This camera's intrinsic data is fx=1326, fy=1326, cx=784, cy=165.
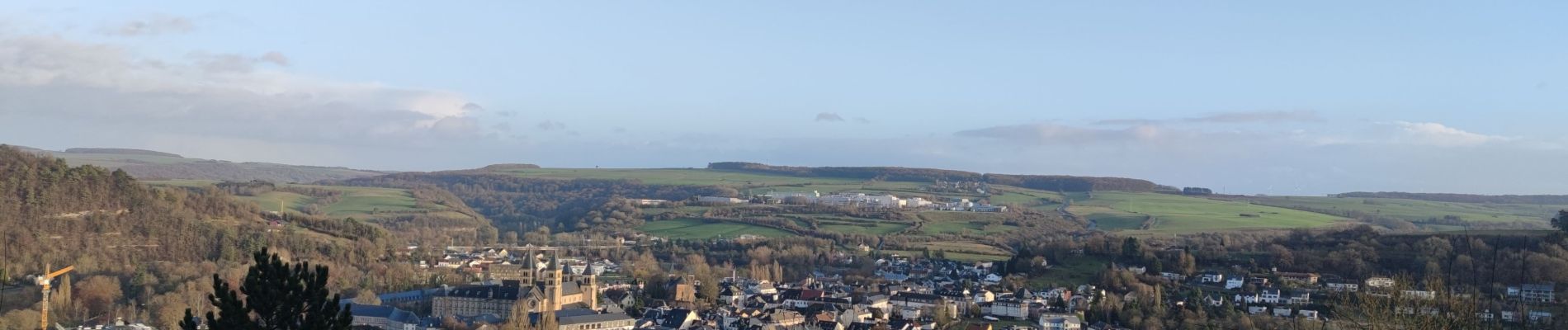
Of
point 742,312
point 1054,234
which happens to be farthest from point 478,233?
point 742,312

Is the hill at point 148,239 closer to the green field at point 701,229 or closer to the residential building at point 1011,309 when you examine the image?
the green field at point 701,229

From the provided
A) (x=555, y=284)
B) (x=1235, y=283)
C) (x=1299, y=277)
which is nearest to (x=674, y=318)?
(x=555, y=284)

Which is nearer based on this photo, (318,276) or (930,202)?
(318,276)

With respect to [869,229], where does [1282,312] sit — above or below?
below

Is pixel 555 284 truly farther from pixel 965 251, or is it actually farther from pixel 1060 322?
pixel 965 251

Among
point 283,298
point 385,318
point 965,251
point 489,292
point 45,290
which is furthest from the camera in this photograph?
point 965,251

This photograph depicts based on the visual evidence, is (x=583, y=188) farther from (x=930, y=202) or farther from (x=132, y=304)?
(x=132, y=304)

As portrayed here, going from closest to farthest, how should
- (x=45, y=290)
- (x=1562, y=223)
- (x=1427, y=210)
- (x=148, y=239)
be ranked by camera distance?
(x=45, y=290) → (x=148, y=239) → (x=1562, y=223) → (x=1427, y=210)

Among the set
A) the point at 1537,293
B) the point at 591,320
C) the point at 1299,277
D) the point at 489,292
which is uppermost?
the point at 1537,293
